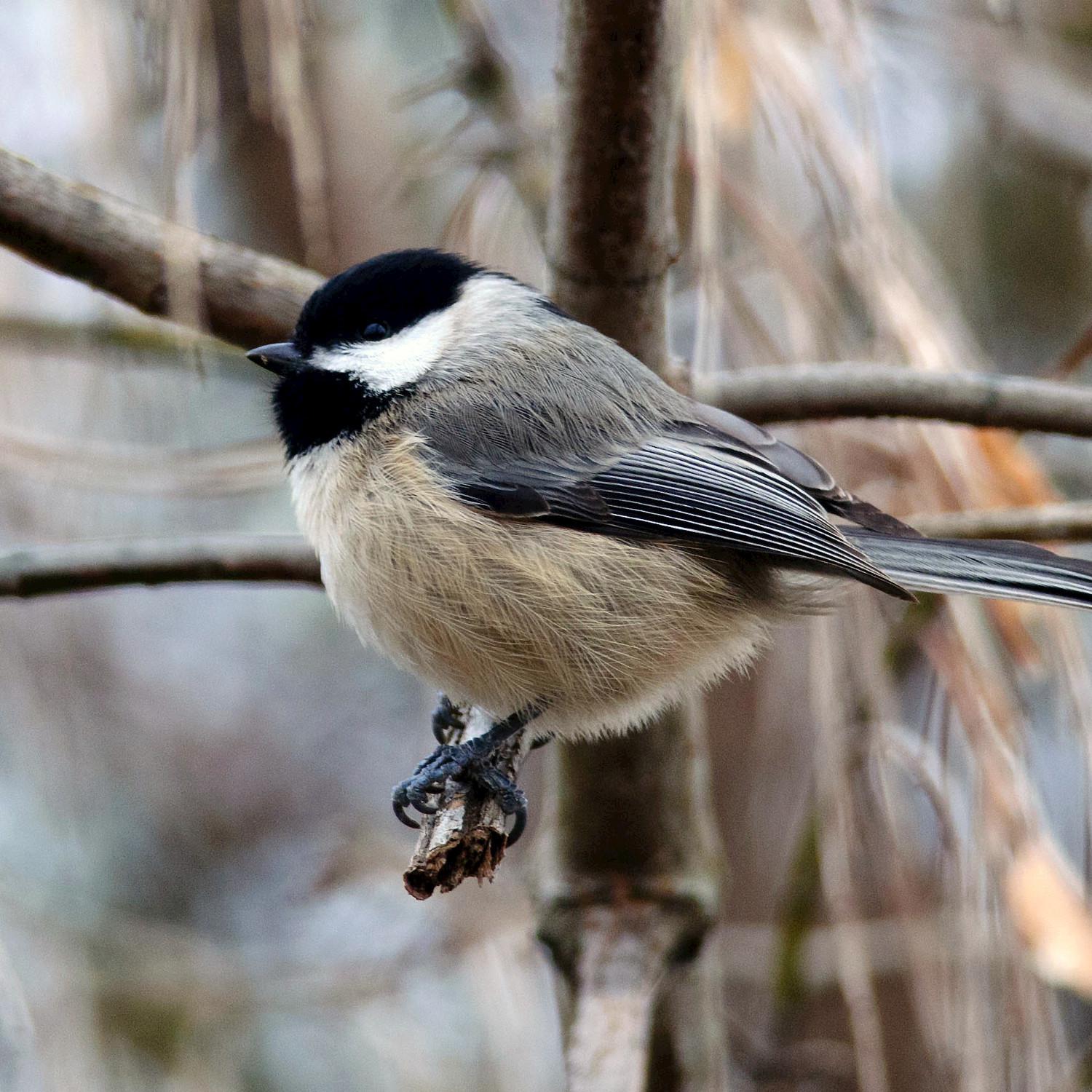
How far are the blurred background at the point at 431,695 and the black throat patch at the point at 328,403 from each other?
0.49 ft

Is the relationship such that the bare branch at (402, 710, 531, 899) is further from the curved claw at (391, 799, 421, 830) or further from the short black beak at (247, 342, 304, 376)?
the short black beak at (247, 342, 304, 376)

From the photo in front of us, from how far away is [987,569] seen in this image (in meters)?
1.41

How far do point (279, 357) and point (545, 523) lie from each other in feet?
1.30

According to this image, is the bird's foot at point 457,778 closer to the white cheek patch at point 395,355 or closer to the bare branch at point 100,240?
the white cheek patch at point 395,355

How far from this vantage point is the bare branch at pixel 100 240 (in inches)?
52.7

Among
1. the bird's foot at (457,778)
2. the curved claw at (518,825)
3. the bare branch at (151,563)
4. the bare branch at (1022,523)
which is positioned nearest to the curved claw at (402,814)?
the bird's foot at (457,778)

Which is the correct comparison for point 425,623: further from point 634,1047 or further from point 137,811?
point 137,811

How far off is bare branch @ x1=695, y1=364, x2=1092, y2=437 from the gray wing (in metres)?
0.12

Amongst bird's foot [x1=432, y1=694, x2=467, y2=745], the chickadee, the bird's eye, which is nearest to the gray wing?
the chickadee

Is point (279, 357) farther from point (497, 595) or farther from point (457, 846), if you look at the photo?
point (457, 846)

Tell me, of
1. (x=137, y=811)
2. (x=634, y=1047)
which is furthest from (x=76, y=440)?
(x=137, y=811)

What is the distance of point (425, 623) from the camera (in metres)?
1.49

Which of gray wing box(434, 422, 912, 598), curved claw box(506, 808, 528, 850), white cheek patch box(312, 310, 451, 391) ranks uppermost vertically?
white cheek patch box(312, 310, 451, 391)

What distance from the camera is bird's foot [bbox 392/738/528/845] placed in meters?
1.38
